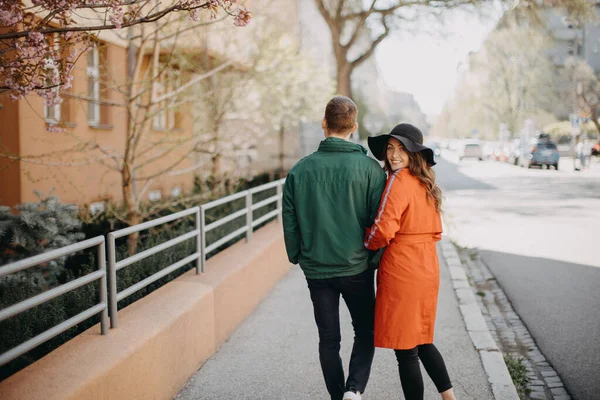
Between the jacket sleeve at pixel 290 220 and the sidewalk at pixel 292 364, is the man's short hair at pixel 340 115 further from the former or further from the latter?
the sidewalk at pixel 292 364

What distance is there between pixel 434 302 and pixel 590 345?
9.02 ft

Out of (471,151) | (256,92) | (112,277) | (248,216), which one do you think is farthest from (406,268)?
(471,151)

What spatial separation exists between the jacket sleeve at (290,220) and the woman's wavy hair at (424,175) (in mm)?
672

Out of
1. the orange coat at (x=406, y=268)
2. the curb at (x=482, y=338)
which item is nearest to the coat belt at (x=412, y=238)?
the orange coat at (x=406, y=268)

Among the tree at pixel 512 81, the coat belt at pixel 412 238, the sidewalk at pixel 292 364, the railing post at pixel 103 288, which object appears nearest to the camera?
the coat belt at pixel 412 238

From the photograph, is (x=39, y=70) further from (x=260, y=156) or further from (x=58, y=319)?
(x=260, y=156)

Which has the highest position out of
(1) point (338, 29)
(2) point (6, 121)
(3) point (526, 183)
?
(1) point (338, 29)

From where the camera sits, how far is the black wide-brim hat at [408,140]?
3.63 metres

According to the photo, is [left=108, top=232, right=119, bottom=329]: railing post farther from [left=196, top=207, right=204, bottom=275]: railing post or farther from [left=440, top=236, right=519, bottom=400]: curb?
[left=440, top=236, right=519, bottom=400]: curb

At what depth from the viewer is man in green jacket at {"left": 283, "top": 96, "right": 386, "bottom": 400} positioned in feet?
12.0

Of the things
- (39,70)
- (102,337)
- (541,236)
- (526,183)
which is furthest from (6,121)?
(526,183)

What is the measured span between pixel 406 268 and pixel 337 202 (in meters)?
0.51

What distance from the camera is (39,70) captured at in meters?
4.13

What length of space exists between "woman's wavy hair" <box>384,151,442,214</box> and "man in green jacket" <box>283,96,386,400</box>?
0.17m
